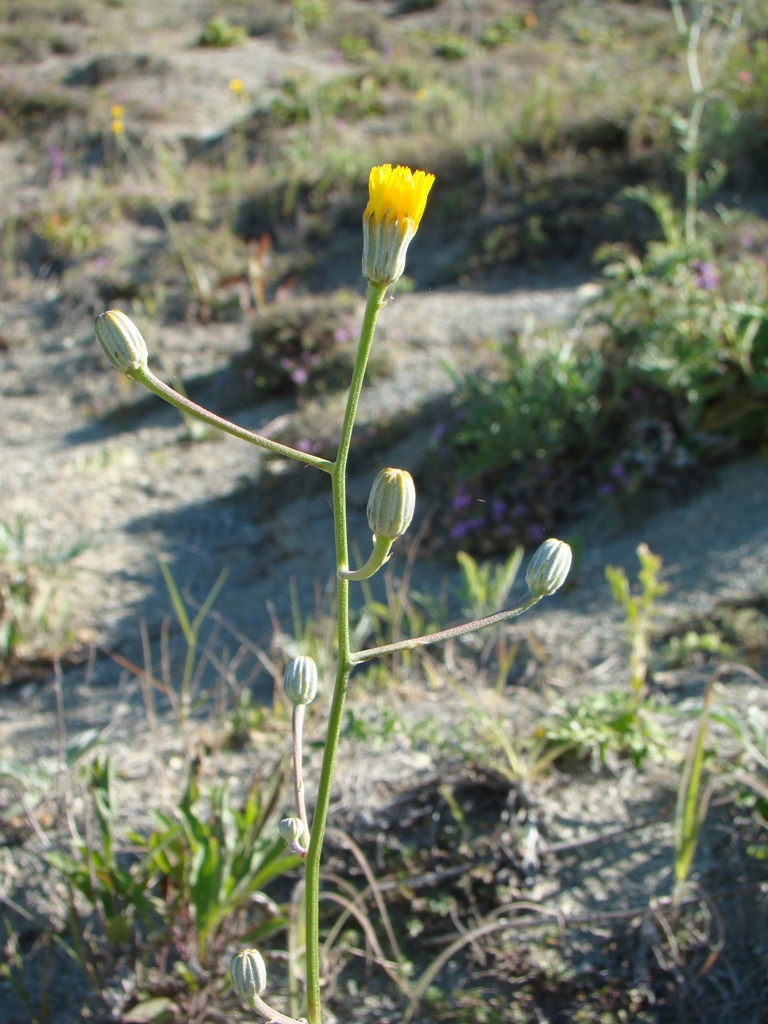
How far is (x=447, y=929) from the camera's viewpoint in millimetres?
2139

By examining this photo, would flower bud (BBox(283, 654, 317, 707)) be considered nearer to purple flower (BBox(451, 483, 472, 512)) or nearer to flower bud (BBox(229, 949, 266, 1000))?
flower bud (BBox(229, 949, 266, 1000))

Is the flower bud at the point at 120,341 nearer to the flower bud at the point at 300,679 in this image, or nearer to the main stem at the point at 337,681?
the main stem at the point at 337,681

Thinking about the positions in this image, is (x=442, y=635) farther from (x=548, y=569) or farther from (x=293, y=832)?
(x=293, y=832)

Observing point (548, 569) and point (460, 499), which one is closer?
point (548, 569)

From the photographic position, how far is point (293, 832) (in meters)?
1.16

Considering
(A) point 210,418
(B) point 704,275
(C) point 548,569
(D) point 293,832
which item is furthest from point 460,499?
(A) point 210,418

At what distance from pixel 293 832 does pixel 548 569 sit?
0.48 meters

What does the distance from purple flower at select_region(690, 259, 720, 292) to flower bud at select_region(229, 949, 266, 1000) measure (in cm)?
345

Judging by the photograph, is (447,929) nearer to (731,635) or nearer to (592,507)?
(731,635)

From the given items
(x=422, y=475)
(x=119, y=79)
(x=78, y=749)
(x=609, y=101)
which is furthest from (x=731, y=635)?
(x=119, y=79)

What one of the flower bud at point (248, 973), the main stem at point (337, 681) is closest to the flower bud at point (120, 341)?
the main stem at point (337, 681)

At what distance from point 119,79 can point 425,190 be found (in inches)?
446

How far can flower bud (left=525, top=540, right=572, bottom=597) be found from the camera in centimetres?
120

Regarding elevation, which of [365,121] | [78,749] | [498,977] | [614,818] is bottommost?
[498,977]
